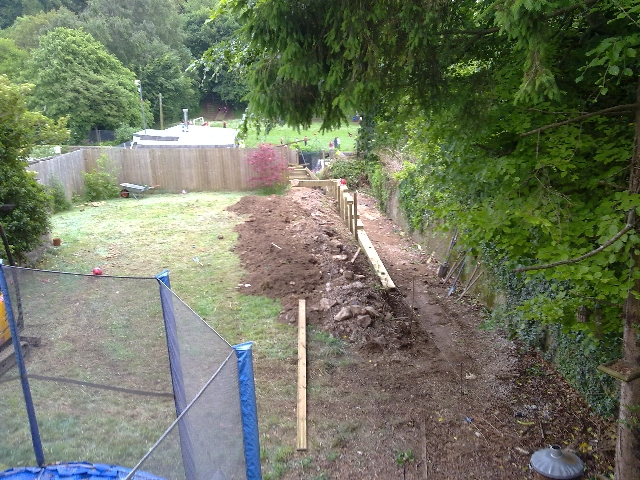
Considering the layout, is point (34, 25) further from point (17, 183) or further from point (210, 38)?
point (17, 183)

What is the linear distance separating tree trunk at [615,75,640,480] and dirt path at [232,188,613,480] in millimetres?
668

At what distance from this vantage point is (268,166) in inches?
768

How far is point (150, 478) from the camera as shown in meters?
2.64

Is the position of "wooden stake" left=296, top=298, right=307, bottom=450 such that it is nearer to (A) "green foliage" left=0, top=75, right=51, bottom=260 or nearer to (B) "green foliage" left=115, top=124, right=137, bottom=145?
(A) "green foliage" left=0, top=75, right=51, bottom=260

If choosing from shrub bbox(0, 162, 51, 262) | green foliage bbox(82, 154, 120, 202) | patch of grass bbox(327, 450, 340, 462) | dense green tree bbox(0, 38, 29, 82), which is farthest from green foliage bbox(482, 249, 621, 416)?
dense green tree bbox(0, 38, 29, 82)

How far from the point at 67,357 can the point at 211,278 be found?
449 cm

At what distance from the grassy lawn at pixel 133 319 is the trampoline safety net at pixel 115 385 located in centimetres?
→ 1

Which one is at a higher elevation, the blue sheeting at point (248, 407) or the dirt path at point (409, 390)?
the blue sheeting at point (248, 407)

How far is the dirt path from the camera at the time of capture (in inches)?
183

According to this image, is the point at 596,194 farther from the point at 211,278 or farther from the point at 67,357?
the point at 211,278

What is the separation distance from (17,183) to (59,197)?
21.8 ft

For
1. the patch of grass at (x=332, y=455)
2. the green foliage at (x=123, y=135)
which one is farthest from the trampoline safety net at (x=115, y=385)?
the green foliage at (x=123, y=135)

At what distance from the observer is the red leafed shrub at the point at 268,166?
63.5 ft

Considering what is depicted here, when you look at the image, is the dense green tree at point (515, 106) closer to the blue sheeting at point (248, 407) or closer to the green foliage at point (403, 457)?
the green foliage at point (403, 457)
